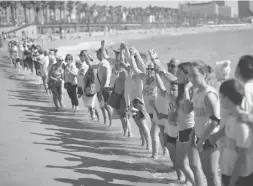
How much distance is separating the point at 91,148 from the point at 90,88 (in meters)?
2.38

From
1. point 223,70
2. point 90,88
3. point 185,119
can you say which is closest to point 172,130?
point 185,119

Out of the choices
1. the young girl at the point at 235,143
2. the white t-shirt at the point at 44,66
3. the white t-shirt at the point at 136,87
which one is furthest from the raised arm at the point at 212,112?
the white t-shirt at the point at 44,66

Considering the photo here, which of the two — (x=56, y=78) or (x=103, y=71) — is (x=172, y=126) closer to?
(x=103, y=71)

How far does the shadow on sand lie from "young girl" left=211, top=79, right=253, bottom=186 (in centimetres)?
198

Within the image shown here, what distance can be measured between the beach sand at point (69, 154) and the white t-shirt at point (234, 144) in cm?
187

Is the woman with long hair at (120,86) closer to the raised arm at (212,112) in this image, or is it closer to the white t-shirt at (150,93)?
the white t-shirt at (150,93)

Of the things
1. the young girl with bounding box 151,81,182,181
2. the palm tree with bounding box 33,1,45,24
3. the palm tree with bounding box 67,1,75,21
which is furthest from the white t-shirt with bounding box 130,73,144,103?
the palm tree with bounding box 67,1,75,21

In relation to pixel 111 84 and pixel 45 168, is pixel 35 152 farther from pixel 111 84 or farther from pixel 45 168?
pixel 111 84

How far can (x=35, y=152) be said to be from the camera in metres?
6.61

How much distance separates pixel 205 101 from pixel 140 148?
335 centimetres

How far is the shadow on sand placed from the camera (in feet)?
18.3

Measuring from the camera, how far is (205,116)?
4133mm

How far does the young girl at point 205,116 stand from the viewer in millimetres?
3930

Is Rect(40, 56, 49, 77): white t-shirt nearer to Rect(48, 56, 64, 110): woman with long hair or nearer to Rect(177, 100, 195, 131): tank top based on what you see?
Rect(48, 56, 64, 110): woman with long hair
